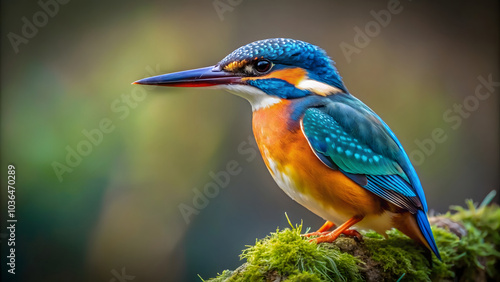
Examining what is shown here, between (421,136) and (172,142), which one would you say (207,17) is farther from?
(421,136)

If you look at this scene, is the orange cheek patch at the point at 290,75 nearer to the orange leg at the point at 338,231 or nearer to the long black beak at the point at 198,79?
the long black beak at the point at 198,79

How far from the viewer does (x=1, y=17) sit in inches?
133

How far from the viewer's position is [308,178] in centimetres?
173

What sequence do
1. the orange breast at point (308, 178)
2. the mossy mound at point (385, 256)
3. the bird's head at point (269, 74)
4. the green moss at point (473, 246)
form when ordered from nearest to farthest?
the mossy mound at point (385, 256), the orange breast at point (308, 178), the bird's head at point (269, 74), the green moss at point (473, 246)

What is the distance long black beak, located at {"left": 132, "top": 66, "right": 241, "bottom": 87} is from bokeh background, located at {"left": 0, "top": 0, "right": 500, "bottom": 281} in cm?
182

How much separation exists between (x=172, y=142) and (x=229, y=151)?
1.67 ft

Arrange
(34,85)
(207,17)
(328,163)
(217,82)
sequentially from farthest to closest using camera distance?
1. (207,17)
2. (34,85)
3. (217,82)
4. (328,163)

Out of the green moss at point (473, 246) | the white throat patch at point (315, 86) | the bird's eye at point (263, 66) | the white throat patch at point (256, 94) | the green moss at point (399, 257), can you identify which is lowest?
the green moss at point (473, 246)

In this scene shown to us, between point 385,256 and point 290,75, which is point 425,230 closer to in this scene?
point 385,256

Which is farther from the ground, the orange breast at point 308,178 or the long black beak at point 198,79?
the long black beak at point 198,79

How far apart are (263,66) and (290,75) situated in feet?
0.41

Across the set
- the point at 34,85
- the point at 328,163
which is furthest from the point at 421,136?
the point at 34,85

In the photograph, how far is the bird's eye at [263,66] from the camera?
188 cm

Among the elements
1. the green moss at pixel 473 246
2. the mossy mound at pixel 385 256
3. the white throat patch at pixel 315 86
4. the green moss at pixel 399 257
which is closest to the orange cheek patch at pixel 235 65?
the white throat patch at pixel 315 86
